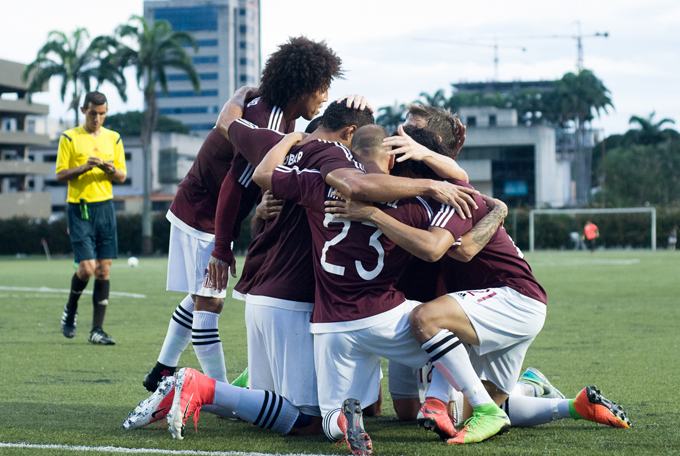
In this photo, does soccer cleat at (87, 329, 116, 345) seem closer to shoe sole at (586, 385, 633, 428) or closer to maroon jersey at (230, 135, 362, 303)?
maroon jersey at (230, 135, 362, 303)

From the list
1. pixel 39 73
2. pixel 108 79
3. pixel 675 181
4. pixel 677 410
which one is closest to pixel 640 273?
pixel 677 410

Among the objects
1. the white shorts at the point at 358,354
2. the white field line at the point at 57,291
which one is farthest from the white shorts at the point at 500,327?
the white field line at the point at 57,291

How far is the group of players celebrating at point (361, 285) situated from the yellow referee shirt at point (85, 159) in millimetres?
3627

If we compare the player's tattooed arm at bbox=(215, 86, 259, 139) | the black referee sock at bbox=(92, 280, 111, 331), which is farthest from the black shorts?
the player's tattooed arm at bbox=(215, 86, 259, 139)

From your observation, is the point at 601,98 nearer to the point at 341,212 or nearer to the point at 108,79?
the point at 108,79

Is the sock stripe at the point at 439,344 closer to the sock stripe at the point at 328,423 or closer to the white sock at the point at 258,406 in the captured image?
the sock stripe at the point at 328,423

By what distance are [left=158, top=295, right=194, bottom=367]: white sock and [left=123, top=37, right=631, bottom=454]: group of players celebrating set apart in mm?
691

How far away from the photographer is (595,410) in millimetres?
3520

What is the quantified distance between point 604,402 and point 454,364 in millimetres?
801

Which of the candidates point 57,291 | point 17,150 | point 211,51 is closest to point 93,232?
point 57,291

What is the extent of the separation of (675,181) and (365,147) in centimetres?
6567

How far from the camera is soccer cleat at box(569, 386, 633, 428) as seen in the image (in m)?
3.50

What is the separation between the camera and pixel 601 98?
216ft

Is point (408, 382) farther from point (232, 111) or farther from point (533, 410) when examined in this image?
point (232, 111)
